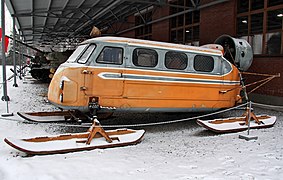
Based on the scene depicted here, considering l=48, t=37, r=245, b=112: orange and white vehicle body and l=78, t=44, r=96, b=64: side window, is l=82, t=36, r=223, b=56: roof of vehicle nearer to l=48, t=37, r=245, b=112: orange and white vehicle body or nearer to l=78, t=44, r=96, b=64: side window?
l=48, t=37, r=245, b=112: orange and white vehicle body

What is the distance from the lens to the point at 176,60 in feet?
22.6

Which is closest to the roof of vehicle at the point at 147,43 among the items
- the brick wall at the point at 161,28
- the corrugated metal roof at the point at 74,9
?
the corrugated metal roof at the point at 74,9

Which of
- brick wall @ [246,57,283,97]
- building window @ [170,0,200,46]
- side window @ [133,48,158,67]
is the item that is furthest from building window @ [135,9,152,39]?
side window @ [133,48,158,67]

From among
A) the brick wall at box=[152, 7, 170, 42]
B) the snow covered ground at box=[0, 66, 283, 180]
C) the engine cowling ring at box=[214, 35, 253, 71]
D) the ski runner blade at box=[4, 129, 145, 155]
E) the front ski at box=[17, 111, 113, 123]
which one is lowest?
the snow covered ground at box=[0, 66, 283, 180]

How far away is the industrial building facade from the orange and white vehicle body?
3136 millimetres

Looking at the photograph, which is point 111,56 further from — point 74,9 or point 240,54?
point 74,9

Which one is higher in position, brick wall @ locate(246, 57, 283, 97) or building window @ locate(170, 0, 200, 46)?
building window @ locate(170, 0, 200, 46)

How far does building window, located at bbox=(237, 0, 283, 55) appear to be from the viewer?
9508 millimetres

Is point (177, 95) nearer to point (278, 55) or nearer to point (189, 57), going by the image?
point (189, 57)

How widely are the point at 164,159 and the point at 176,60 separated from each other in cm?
297

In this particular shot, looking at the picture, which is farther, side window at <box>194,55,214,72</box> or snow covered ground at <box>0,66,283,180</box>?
side window at <box>194,55,214,72</box>

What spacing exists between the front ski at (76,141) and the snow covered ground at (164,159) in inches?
4.9

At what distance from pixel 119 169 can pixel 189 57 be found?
12.7 feet

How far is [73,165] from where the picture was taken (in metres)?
4.30
